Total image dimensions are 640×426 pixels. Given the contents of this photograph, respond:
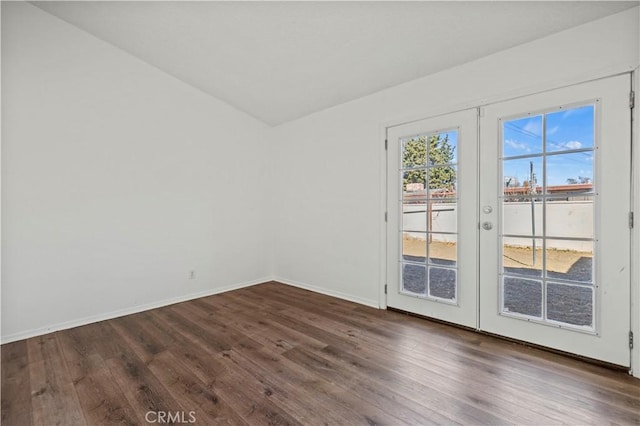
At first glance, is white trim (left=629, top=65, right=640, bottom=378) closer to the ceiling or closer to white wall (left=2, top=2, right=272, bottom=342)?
the ceiling

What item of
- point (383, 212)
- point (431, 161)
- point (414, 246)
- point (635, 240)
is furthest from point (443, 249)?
point (635, 240)

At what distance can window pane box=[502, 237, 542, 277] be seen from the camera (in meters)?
2.31

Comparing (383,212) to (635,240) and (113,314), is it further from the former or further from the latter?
(113,314)

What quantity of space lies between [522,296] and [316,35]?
2893 mm

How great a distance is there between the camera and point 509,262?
2.44m

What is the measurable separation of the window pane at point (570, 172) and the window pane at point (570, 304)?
752 mm

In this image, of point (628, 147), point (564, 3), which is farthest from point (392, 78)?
point (628, 147)

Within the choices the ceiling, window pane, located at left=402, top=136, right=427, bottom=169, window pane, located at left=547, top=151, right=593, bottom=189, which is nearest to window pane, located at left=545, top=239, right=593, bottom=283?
window pane, located at left=547, top=151, right=593, bottom=189

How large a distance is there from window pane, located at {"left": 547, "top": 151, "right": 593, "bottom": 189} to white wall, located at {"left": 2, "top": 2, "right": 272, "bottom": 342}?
3622mm

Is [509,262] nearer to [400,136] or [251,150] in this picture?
[400,136]

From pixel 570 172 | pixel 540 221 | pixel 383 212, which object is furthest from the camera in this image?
pixel 383 212

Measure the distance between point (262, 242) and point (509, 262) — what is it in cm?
328

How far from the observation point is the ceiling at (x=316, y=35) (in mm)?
2137

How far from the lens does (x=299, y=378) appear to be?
1923 millimetres
